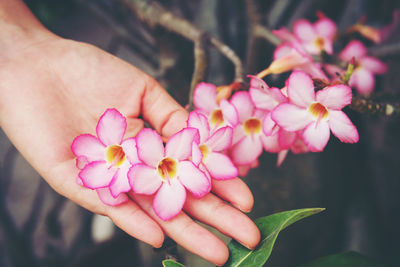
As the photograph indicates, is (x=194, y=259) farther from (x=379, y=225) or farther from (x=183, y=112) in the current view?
(x=379, y=225)

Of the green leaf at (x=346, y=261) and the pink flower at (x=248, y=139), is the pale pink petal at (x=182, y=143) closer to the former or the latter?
the pink flower at (x=248, y=139)

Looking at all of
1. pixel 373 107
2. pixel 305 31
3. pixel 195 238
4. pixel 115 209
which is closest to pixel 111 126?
pixel 115 209

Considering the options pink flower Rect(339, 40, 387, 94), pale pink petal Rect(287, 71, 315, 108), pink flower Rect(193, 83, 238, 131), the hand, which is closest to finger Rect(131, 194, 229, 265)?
the hand

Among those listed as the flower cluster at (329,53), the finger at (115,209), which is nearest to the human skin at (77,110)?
the finger at (115,209)

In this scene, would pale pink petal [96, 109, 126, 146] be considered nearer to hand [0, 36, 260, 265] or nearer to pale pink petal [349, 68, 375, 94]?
hand [0, 36, 260, 265]

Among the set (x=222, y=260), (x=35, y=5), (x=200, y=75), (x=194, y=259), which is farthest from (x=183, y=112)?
(x=35, y=5)

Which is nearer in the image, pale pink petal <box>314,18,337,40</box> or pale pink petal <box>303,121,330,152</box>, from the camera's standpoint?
pale pink petal <box>303,121,330,152</box>
